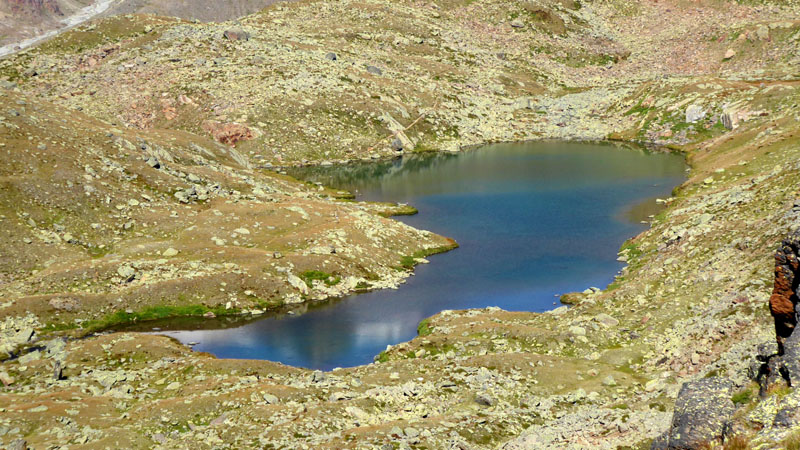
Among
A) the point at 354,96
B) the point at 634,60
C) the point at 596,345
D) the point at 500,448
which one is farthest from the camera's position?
the point at 634,60

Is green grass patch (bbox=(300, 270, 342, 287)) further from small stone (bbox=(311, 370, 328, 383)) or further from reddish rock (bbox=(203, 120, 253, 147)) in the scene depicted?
reddish rock (bbox=(203, 120, 253, 147))

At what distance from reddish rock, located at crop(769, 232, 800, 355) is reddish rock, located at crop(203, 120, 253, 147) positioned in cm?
11685

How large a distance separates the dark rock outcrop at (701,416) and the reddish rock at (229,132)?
382 feet

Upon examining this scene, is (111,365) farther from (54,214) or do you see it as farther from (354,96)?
(354,96)

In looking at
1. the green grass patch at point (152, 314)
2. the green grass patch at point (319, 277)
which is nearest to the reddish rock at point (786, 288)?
the green grass patch at point (152, 314)

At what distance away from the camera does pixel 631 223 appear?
87.5 m

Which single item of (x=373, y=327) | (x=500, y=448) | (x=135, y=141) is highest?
(x=135, y=141)

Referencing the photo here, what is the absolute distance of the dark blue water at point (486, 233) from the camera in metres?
60.3

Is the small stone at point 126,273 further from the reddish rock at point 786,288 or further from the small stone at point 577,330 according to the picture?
the reddish rock at point 786,288

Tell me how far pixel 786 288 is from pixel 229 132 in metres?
119

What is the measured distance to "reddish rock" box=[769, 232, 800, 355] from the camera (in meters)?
22.0

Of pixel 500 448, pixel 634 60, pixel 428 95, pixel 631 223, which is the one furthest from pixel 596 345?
pixel 634 60

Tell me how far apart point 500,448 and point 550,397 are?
8.90 meters

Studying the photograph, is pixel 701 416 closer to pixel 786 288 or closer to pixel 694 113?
pixel 786 288
